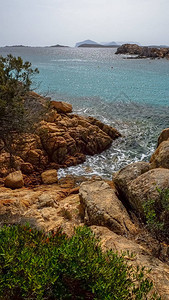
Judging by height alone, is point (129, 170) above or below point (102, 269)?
below

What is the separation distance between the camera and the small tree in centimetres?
878

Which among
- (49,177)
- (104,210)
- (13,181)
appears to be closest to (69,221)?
(104,210)

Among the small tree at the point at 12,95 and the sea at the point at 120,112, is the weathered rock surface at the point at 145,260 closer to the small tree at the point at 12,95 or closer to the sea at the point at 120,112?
the small tree at the point at 12,95

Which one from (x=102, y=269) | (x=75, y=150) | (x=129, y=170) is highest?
(x=102, y=269)

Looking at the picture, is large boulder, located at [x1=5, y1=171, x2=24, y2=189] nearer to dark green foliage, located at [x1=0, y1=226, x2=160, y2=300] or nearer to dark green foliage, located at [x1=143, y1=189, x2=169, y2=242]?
dark green foliage, located at [x1=143, y1=189, x2=169, y2=242]

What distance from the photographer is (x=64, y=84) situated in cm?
4719

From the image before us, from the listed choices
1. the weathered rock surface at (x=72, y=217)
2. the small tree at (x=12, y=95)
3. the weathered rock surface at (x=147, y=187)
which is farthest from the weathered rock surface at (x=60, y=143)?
the weathered rock surface at (x=147, y=187)

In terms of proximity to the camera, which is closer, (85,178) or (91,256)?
(91,256)

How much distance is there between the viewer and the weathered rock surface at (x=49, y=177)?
15952 mm

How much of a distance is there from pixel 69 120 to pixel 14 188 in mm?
10508

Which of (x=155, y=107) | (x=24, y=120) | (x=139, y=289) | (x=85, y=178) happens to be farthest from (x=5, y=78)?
(x=155, y=107)

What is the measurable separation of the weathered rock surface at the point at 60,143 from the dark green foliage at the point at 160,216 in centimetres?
975

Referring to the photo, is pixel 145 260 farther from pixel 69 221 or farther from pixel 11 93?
pixel 11 93

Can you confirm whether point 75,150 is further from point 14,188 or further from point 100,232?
point 100,232
